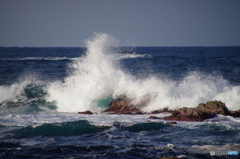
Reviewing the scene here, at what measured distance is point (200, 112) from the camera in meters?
11.0

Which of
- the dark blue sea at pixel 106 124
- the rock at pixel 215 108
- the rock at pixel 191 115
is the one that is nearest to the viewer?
the dark blue sea at pixel 106 124

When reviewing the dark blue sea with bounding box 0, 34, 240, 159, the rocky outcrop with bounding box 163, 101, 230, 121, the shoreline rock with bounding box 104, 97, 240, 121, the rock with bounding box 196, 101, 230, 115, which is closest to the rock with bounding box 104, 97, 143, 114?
the shoreline rock with bounding box 104, 97, 240, 121

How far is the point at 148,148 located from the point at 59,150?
94.2 inches

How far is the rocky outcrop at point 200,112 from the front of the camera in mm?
10797

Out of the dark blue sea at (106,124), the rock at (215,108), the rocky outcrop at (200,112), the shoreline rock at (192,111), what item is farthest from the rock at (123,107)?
the rock at (215,108)

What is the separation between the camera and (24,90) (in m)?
18.8

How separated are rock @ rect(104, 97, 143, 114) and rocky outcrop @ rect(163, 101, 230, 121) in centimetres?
240

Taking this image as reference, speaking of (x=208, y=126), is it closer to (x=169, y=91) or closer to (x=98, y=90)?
(x=169, y=91)

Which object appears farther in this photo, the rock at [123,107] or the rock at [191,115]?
the rock at [123,107]

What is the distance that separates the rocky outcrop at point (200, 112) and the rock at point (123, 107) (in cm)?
240

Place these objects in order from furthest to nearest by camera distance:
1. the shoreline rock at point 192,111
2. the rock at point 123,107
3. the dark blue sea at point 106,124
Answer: the rock at point 123,107, the shoreline rock at point 192,111, the dark blue sea at point 106,124

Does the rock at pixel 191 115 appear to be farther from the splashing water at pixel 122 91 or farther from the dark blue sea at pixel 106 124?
the splashing water at pixel 122 91

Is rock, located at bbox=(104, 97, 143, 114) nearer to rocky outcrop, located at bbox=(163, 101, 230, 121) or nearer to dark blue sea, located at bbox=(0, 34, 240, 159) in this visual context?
dark blue sea, located at bbox=(0, 34, 240, 159)

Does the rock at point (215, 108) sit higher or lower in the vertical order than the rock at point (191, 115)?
higher
